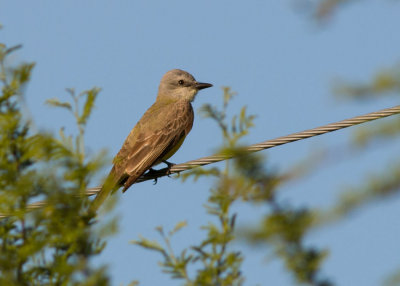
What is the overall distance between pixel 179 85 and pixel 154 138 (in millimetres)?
2436

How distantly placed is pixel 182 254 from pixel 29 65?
1.49 meters

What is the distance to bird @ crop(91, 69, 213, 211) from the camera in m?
7.30

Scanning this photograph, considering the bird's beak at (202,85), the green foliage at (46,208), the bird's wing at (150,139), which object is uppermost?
the bird's beak at (202,85)

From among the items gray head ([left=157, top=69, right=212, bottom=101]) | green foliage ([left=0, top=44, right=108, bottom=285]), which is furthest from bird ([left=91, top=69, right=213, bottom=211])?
green foliage ([left=0, top=44, right=108, bottom=285])

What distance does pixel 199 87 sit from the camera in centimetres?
998

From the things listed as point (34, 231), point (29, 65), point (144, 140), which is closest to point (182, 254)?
point (34, 231)

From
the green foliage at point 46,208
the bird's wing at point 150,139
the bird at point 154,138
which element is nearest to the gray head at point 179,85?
the bird at point 154,138

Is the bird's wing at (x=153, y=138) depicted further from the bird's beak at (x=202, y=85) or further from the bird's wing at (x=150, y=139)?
the bird's beak at (x=202, y=85)

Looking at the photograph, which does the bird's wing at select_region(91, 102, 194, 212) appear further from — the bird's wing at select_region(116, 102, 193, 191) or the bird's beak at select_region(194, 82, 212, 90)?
the bird's beak at select_region(194, 82, 212, 90)

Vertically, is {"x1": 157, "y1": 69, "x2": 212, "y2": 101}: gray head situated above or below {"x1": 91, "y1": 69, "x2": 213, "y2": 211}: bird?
above

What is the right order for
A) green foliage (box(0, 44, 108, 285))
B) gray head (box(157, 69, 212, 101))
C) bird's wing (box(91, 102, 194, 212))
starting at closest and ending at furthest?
green foliage (box(0, 44, 108, 285))
bird's wing (box(91, 102, 194, 212))
gray head (box(157, 69, 212, 101))

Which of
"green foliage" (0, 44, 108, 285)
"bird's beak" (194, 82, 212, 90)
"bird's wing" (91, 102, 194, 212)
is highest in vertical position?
"bird's beak" (194, 82, 212, 90)

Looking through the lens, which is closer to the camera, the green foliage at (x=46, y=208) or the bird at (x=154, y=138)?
the green foliage at (x=46, y=208)

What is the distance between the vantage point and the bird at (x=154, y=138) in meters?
7.30
